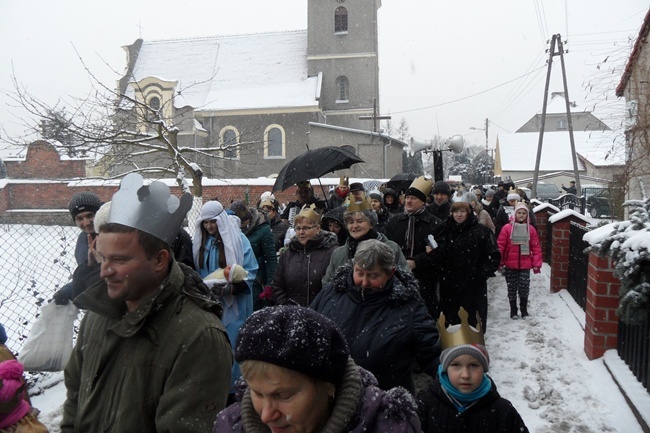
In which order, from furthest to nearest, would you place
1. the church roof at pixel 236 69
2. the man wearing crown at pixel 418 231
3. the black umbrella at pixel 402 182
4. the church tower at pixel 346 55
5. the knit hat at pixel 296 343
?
the church tower at pixel 346 55 < the church roof at pixel 236 69 < the black umbrella at pixel 402 182 < the man wearing crown at pixel 418 231 < the knit hat at pixel 296 343

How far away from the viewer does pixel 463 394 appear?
2.58 m

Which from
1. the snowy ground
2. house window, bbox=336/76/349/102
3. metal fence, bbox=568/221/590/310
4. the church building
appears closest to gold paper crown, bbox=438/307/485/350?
the snowy ground

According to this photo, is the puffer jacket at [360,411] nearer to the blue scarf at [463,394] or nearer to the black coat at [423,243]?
the blue scarf at [463,394]

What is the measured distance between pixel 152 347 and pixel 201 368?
21 cm

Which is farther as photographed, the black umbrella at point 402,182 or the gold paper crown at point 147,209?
the black umbrella at point 402,182

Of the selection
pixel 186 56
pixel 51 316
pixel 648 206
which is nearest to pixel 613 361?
pixel 648 206

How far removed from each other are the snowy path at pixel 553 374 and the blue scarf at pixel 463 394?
197 cm

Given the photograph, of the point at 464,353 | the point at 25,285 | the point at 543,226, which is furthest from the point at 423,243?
the point at 543,226

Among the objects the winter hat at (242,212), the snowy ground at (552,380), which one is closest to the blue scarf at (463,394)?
the snowy ground at (552,380)

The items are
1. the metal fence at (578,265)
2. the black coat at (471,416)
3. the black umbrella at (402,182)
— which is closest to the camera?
the black coat at (471,416)

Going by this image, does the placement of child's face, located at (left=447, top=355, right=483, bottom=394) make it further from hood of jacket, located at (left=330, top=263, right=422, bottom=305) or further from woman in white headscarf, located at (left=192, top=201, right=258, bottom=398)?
woman in white headscarf, located at (left=192, top=201, right=258, bottom=398)

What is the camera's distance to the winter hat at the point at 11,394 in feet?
9.00

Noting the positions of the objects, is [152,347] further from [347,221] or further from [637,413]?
[637,413]

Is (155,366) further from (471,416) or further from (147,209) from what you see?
(471,416)
